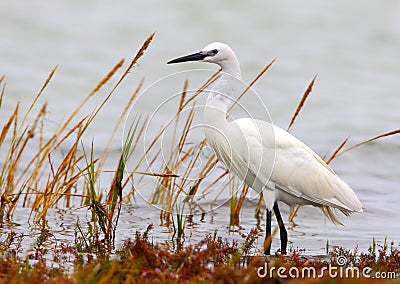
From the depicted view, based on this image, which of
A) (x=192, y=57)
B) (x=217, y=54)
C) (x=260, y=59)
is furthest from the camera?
(x=260, y=59)

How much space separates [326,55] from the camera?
18156 mm

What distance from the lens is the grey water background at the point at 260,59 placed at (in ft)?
42.7

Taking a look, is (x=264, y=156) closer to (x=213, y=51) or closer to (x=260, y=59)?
(x=213, y=51)

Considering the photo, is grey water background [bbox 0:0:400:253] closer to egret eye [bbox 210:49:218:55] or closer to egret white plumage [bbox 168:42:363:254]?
Answer: egret white plumage [bbox 168:42:363:254]

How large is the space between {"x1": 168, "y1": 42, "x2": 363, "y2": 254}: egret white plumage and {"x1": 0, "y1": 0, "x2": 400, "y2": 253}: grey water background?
2.37 m

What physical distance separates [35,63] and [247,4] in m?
6.95

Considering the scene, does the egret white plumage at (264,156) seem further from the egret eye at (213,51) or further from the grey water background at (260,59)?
the grey water background at (260,59)

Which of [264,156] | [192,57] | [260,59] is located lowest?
[264,156]

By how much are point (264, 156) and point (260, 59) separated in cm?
1096

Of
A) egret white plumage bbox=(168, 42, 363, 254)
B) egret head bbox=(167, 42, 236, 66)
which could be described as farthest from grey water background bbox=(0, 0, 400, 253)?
egret head bbox=(167, 42, 236, 66)

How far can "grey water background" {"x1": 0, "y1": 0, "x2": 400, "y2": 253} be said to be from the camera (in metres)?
13.0

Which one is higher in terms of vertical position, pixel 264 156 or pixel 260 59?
pixel 260 59

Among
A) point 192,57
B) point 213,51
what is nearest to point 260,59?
point 213,51

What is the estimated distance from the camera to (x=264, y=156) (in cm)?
669
